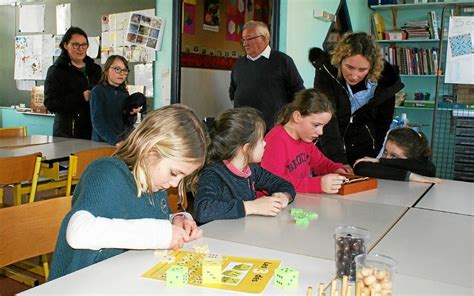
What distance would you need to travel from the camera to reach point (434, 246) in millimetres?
1378

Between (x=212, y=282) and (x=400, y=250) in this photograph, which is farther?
(x=400, y=250)

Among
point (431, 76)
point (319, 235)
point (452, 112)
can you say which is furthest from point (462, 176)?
point (319, 235)

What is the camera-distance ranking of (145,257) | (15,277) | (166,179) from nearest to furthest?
(145,257)
(166,179)
(15,277)

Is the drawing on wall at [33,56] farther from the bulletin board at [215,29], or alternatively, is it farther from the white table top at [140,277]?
the white table top at [140,277]

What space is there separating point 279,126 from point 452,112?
346 cm

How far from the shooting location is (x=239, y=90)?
392 centimetres

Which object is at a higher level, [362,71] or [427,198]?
[362,71]

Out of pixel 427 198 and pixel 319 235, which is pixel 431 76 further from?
pixel 319 235

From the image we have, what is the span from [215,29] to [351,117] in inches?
104

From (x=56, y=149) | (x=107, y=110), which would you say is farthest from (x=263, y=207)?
(x=107, y=110)

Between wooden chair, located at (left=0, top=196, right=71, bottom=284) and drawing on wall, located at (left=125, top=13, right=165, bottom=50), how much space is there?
3020 millimetres

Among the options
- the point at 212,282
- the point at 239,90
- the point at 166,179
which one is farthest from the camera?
the point at 239,90

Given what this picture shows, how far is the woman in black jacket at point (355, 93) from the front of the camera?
255cm

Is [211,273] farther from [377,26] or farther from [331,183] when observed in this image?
[377,26]
